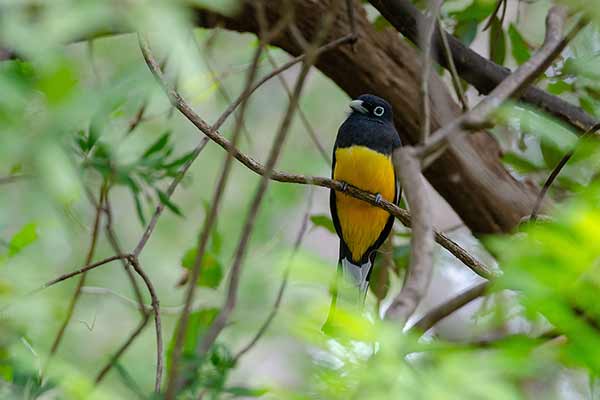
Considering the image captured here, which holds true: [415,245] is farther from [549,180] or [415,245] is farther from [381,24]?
[381,24]

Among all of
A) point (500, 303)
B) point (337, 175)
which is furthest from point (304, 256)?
point (337, 175)

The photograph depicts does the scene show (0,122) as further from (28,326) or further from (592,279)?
(592,279)

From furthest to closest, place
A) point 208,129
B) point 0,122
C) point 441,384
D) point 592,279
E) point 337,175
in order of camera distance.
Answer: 1. point 337,175
2. point 208,129
3. point 0,122
4. point 592,279
5. point 441,384

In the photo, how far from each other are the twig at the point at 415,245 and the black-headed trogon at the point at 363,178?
2.13m

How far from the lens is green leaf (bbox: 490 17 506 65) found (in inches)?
137

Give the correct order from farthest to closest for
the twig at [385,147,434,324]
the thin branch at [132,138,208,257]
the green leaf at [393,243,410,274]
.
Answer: the green leaf at [393,243,410,274] < the thin branch at [132,138,208,257] < the twig at [385,147,434,324]

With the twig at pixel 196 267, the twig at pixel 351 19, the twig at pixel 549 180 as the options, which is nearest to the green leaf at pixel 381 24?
the twig at pixel 351 19

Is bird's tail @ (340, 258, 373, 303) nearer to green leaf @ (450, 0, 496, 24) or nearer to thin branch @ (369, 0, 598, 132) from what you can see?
thin branch @ (369, 0, 598, 132)

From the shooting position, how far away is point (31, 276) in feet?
8.43

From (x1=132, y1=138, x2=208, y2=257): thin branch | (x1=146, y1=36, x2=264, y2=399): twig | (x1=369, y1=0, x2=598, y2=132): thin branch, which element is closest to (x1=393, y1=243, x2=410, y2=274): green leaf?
(x1=369, y1=0, x2=598, y2=132): thin branch

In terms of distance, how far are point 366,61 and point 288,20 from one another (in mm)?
1698

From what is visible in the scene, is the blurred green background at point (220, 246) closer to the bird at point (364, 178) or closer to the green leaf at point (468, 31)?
the green leaf at point (468, 31)

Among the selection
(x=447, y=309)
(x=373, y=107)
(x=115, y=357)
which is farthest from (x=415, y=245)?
(x=373, y=107)

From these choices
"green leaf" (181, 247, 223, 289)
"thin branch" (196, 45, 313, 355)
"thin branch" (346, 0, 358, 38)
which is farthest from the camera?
"green leaf" (181, 247, 223, 289)
